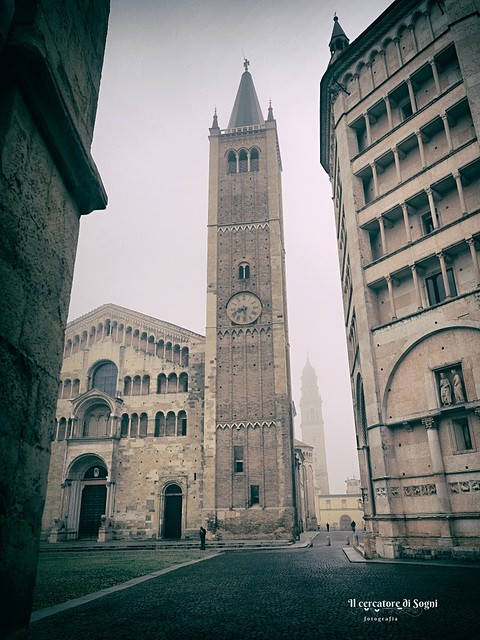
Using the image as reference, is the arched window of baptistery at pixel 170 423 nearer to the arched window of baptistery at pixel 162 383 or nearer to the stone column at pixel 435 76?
the arched window of baptistery at pixel 162 383

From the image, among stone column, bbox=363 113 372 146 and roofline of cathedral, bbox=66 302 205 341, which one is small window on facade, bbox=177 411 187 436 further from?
stone column, bbox=363 113 372 146

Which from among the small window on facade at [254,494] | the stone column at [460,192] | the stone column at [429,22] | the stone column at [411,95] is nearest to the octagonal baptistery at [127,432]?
the small window on facade at [254,494]

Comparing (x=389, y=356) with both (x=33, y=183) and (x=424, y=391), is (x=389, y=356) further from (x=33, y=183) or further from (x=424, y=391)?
(x=33, y=183)

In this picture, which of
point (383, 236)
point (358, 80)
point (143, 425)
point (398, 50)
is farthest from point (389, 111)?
point (143, 425)

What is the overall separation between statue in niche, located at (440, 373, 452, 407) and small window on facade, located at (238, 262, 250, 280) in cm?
2153

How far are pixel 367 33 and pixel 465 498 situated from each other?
731 inches

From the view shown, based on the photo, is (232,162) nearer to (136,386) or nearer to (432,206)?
(136,386)

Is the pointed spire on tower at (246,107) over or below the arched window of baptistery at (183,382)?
over

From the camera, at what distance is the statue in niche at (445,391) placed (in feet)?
47.1

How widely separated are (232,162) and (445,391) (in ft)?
98.7

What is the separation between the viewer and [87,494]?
3123 cm

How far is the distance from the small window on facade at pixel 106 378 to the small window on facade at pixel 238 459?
10080 mm

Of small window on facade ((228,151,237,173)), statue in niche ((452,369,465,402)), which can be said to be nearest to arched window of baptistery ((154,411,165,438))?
small window on facade ((228,151,237,173))

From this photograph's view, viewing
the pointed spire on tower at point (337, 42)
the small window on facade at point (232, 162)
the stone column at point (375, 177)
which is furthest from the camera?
the small window on facade at point (232, 162)
